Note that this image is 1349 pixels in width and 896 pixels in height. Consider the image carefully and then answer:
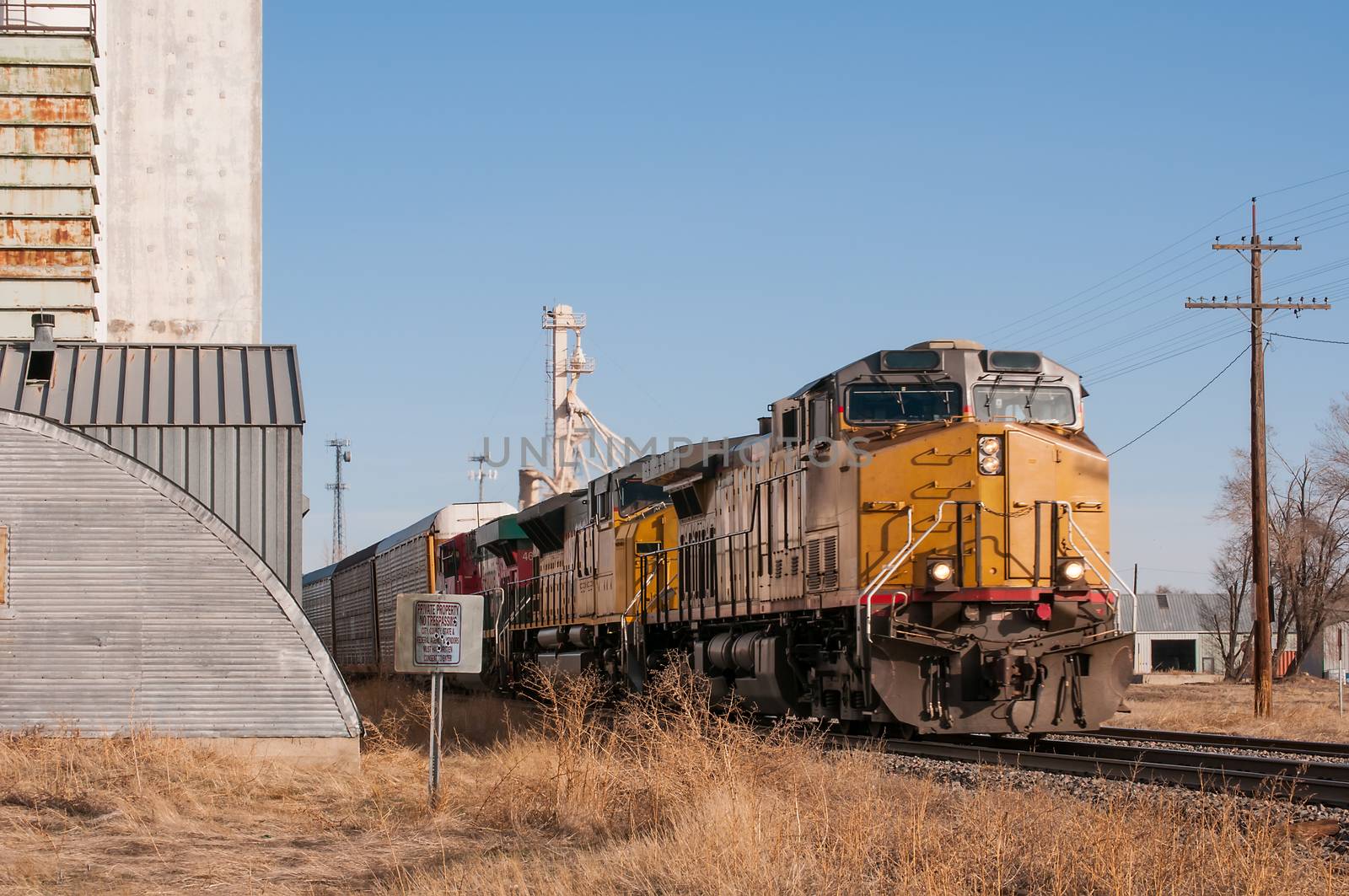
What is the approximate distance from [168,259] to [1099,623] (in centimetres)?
2429

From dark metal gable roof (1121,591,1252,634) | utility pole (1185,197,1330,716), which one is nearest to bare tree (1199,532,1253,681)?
dark metal gable roof (1121,591,1252,634)

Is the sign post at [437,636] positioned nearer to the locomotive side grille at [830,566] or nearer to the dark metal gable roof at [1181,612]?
the locomotive side grille at [830,566]

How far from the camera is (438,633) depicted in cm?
1180

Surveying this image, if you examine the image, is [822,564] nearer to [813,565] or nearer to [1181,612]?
[813,565]

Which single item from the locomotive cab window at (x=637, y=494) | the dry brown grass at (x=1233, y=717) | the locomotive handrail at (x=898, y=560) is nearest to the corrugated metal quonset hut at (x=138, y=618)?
the locomotive handrail at (x=898, y=560)

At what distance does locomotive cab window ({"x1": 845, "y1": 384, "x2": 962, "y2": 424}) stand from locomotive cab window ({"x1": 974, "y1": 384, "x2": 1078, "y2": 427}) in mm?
292

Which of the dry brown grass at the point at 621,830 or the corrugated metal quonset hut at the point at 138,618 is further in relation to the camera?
the corrugated metal quonset hut at the point at 138,618

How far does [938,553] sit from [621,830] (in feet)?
17.9

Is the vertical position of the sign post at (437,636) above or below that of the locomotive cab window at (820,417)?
below

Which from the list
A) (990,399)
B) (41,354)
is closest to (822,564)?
(990,399)

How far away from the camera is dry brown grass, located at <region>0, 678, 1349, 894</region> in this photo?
7562 mm

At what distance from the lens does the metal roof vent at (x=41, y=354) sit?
57.8 feet

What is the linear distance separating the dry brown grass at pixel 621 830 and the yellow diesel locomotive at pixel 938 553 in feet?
6.60

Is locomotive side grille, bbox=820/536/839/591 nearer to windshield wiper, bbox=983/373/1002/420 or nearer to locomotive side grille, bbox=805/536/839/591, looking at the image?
locomotive side grille, bbox=805/536/839/591
